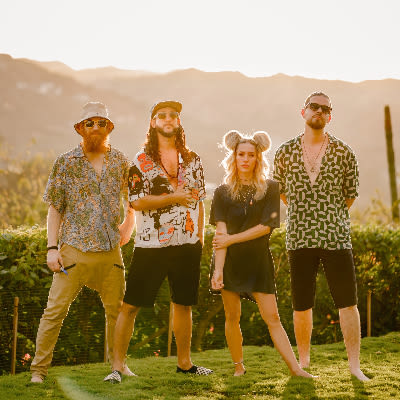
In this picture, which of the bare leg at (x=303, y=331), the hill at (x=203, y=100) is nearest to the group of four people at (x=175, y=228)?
the bare leg at (x=303, y=331)

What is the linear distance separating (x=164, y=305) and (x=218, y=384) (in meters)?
2.69

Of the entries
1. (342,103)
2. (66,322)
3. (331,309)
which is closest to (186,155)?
(66,322)

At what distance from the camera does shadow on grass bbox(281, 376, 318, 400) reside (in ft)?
16.3

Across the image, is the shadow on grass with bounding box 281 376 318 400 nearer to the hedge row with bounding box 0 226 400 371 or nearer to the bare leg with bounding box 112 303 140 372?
the bare leg with bounding box 112 303 140 372

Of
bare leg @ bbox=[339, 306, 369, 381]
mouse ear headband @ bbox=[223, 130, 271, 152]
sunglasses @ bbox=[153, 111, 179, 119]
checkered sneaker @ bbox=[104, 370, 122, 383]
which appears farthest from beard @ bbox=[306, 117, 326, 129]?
checkered sneaker @ bbox=[104, 370, 122, 383]

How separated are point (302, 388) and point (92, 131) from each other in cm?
260

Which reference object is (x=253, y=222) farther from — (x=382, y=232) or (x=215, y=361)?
(x=382, y=232)

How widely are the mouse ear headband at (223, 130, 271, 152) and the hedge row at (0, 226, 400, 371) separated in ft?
7.68

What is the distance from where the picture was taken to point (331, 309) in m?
9.09

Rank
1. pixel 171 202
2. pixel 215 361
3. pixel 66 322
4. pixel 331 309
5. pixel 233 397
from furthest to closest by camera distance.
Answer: pixel 331 309 < pixel 66 322 < pixel 215 361 < pixel 171 202 < pixel 233 397

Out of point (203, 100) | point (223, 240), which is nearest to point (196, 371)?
point (223, 240)

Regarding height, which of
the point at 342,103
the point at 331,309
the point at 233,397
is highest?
the point at 342,103

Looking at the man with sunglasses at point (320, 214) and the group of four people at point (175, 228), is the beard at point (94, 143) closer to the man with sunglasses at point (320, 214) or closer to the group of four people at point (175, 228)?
the group of four people at point (175, 228)

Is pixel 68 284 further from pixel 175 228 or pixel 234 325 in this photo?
pixel 234 325
